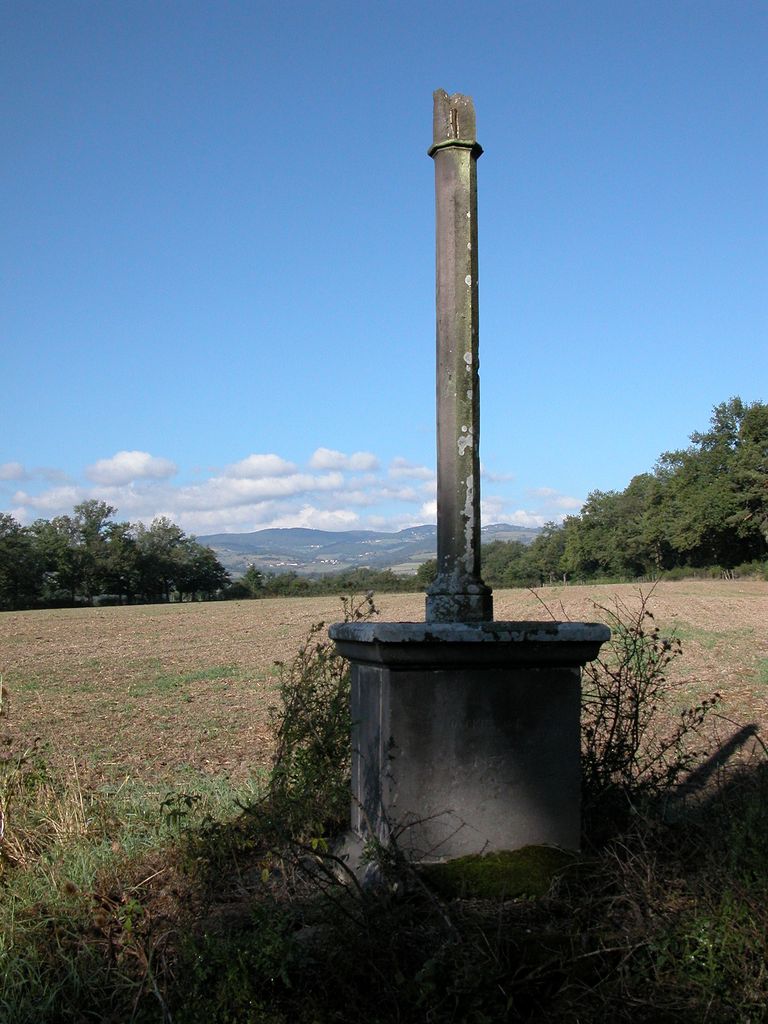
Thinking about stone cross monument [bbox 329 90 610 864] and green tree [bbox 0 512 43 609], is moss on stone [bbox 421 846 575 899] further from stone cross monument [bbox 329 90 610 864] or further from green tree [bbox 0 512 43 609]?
green tree [bbox 0 512 43 609]

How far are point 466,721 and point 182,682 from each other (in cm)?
1220

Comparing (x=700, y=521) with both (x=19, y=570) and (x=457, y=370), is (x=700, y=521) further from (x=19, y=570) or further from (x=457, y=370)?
(x=457, y=370)

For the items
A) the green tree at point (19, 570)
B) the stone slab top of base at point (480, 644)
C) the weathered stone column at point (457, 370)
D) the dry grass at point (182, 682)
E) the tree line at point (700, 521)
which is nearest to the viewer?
the stone slab top of base at point (480, 644)

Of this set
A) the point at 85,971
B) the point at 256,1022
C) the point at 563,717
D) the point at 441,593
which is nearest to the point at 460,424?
the point at 441,593

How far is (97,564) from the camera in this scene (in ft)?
255

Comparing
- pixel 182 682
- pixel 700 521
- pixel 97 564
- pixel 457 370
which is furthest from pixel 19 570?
pixel 457 370

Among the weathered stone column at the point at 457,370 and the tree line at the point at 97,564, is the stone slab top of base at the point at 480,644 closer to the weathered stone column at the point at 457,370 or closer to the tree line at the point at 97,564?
the weathered stone column at the point at 457,370

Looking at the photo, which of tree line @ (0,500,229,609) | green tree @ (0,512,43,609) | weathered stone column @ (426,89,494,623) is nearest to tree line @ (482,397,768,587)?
tree line @ (0,500,229,609)

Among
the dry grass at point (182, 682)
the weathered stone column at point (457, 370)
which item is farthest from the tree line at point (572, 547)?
the weathered stone column at point (457, 370)

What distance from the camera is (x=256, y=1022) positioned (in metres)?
2.64

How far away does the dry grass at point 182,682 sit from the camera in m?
8.66

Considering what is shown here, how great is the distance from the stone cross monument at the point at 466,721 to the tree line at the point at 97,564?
67.2m

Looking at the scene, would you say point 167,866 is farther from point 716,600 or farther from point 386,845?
point 716,600

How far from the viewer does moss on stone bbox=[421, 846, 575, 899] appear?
328 centimetres
